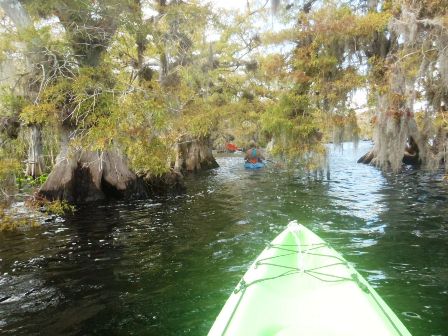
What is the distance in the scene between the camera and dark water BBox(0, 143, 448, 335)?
17.0ft

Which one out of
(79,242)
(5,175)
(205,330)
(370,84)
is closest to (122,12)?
(5,175)

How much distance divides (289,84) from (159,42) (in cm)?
704

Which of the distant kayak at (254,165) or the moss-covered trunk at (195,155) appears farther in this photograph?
the distant kayak at (254,165)

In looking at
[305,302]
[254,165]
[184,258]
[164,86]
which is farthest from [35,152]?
[305,302]

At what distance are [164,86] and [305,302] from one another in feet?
43.8

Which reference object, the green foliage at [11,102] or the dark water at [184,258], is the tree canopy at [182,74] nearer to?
the green foliage at [11,102]

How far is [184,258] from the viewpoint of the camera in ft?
25.0

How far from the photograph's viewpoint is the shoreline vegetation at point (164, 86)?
11.3 m

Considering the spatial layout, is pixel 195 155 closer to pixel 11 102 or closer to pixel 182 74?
pixel 182 74

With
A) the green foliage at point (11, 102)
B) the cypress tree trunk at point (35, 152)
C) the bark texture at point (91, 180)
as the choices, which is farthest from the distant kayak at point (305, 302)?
the cypress tree trunk at point (35, 152)

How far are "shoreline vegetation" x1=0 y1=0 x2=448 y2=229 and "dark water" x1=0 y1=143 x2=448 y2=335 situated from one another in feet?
5.68

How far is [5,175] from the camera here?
375 inches

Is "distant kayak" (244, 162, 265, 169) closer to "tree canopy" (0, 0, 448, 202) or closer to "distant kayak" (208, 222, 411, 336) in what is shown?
"tree canopy" (0, 0, 448, 202)

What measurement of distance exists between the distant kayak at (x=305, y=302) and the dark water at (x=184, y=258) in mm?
1015
